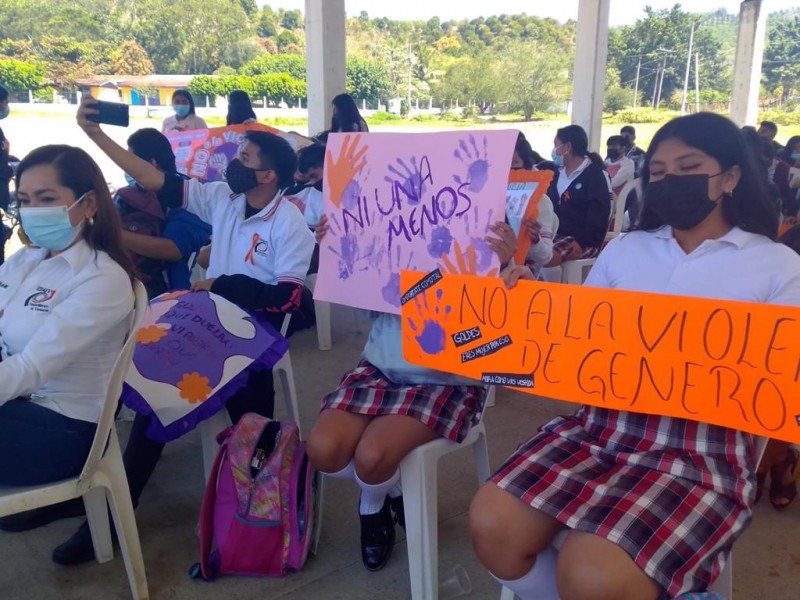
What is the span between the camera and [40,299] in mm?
1884

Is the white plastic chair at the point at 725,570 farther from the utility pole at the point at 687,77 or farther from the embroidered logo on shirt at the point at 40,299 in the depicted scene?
the utility pole at the point at 687,77

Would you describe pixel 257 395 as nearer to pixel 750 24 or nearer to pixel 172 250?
pixel 172 250

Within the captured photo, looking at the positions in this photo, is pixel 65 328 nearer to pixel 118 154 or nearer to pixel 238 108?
pixel 118 154

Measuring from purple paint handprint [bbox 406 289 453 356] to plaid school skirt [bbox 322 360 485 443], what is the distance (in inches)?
7.4

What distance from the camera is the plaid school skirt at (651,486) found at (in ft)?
4.49

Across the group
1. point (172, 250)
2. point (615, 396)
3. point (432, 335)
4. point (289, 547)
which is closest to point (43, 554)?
point (289, 547)

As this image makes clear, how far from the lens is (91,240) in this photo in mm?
1956

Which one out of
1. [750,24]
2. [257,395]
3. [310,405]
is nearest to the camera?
[257,395]

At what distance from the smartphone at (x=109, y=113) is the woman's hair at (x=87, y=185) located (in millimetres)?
341

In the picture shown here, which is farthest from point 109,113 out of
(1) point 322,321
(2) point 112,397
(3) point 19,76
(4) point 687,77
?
(4) point 687,77

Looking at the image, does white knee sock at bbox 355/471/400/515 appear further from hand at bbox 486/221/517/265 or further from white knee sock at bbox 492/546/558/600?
hand at bbox 486/221/517/265

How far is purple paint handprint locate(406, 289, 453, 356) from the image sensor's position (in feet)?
6.17

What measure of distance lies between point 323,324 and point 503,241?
8.21 ft

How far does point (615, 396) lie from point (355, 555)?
1.13 meters
